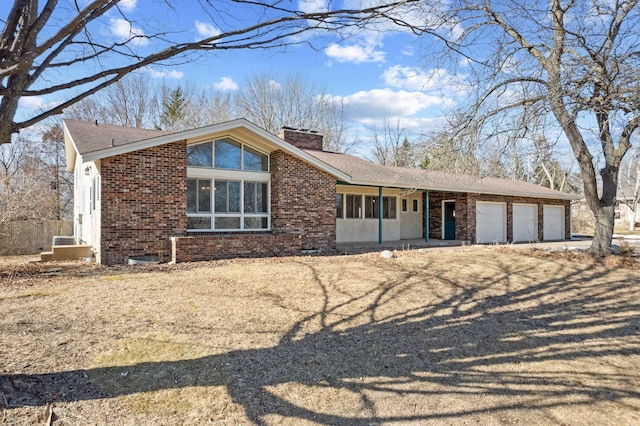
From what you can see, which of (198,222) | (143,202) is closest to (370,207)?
(198,222)

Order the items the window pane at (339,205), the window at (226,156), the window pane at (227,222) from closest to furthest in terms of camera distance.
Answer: the window at (226,156) < the window pane at (227,222) < the window pane at (339,205)

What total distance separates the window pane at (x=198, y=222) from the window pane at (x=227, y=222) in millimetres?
275

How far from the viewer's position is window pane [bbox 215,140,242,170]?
11.9 metres

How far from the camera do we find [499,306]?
693cm

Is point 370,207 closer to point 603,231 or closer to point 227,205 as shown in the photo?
point 227,205

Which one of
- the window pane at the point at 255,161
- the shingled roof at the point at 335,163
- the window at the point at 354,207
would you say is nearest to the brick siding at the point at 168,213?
the window pane at the point at 255,161

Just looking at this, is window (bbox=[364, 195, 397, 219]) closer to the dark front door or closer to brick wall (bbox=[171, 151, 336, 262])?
the dark front door

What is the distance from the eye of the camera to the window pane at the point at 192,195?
11414 mm

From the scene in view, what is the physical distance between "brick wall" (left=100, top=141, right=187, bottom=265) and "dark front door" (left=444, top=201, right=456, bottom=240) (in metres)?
12.9

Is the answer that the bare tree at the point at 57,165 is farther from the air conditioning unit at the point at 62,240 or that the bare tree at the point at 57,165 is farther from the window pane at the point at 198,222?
the window pane at the point at 198,222

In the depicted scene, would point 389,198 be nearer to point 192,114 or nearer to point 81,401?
point 81,401

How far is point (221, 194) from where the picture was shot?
12.0m

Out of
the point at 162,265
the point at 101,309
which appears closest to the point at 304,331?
the point at 101,309

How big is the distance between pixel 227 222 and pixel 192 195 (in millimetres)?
1318
